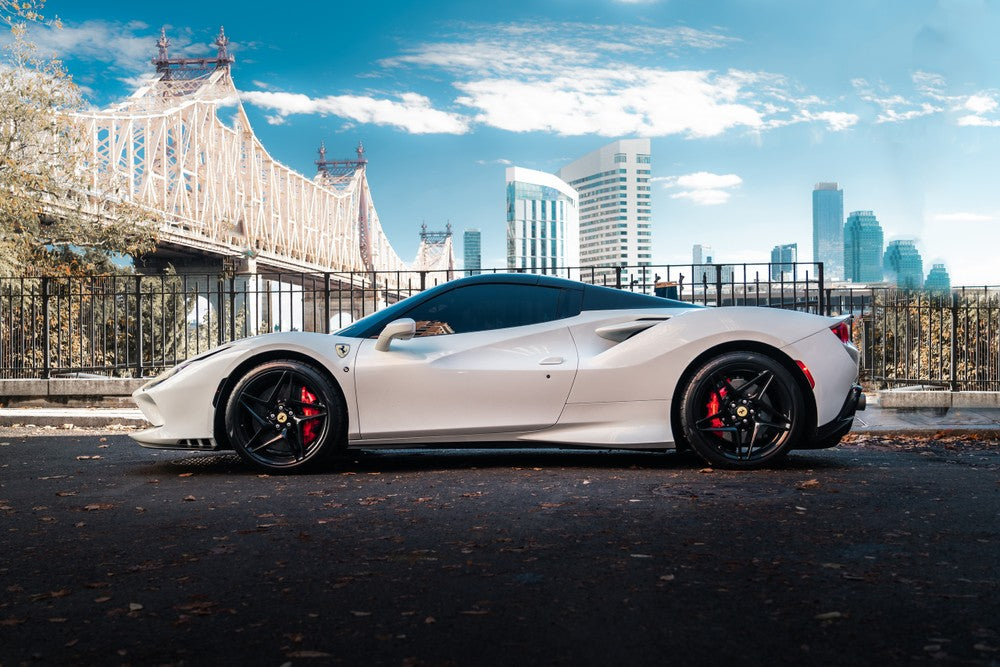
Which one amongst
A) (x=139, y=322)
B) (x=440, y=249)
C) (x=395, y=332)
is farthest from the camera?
(x=440, y=249)

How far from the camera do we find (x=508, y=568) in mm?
2881

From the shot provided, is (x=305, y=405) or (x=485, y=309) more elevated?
(x=485, y=309)

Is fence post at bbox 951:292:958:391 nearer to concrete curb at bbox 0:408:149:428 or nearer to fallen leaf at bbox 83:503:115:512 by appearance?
concrete curb at bbox 0:408:149:428

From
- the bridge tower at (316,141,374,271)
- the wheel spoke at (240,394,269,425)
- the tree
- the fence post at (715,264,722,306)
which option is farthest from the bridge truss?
the wheel spoke at (240,394,269,425)

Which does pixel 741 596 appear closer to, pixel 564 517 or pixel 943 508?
pixel 564 517

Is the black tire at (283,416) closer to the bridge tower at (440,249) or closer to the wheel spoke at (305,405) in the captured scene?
the wheel spoke at (305,405)

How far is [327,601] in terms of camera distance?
254 centimetres

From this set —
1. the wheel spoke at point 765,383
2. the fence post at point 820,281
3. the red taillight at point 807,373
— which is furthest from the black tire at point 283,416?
the fence post at point 820,281

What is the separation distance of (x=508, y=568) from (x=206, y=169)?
175 ft

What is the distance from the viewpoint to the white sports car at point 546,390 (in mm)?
5074

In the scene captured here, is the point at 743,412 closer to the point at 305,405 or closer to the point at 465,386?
the point at 465,386

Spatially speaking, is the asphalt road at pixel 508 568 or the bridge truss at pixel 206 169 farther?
the bridge truss at pixel 206 169

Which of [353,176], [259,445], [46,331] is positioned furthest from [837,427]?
[353,176]

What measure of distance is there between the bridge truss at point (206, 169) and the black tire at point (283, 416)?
103ft
